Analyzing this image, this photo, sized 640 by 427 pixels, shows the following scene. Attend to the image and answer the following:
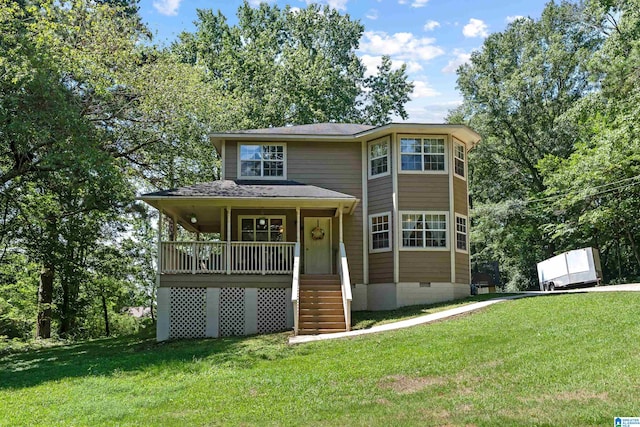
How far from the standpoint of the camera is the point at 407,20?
69.7ft

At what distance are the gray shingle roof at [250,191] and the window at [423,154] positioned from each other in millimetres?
2589

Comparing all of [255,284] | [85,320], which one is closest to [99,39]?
[255,284]

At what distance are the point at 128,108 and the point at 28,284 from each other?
1239 centimetres

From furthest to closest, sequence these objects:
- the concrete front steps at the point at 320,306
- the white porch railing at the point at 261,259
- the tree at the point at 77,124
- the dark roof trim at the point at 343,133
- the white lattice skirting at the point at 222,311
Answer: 1. the dark roof trim at the point at 343,133
2. the white porch railing at the point at 261,259
3. the white lattice skirting at the point at 222,311
4. the tree at the point at 77,124
5. the concrete front steps at the point at 320,306

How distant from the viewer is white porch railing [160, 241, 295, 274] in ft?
53.3

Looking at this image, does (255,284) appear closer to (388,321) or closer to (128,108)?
(388,321)

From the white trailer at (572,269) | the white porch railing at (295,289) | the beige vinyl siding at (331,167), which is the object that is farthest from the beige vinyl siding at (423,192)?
the white trailer at (572,269)

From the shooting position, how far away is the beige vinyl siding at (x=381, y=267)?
59.3 ft

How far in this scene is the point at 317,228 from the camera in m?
18.9

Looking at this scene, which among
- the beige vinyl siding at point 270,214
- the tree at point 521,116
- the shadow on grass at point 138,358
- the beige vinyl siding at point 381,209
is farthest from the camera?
the tree at point 521,116

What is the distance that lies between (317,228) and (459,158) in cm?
537

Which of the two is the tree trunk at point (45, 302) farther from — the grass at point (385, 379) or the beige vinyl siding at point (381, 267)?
the beige vinyl siding at point (381, 267)

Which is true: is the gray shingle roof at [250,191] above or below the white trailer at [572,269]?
above

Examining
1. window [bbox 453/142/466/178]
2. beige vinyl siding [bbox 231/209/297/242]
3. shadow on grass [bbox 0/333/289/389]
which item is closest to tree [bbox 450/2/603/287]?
window [bbox 453/142/466/178]
